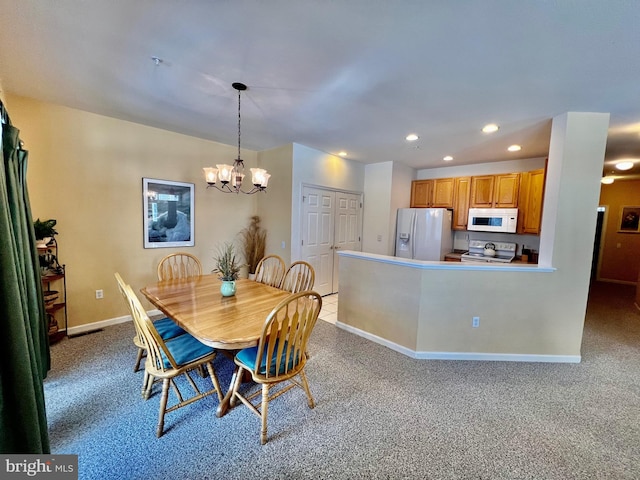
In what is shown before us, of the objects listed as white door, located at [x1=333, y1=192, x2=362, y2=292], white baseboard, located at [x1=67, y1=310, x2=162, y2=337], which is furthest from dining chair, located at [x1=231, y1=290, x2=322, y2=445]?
white door, located at [x1=333, y1=192, x2=362, y2=292]

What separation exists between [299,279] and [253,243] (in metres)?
1.96

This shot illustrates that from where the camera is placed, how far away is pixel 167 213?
12.0 ft

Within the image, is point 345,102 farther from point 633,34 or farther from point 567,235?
point 567,235

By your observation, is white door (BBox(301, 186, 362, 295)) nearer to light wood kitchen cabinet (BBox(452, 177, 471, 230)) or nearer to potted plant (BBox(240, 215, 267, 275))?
potted plant (BBox(240, 215, 267, 275))

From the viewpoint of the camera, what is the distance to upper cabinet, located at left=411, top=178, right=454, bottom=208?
496cm

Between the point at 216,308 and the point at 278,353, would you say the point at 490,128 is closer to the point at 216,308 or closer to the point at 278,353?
the point at 278,353

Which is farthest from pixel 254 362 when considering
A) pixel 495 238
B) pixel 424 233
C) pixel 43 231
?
pixel 495 238

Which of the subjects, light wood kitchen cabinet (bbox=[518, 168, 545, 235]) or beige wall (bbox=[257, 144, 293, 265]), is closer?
light wood kitchen cabinet (bbox=[518, 168, 545, 235])

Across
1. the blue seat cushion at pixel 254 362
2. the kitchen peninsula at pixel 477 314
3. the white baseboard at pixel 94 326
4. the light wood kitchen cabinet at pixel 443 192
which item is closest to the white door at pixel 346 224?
the light wood kitchen cabinet at pixel 443 192

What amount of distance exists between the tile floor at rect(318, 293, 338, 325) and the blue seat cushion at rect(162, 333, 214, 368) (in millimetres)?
2043

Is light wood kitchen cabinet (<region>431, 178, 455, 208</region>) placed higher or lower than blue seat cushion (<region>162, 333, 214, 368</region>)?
higher

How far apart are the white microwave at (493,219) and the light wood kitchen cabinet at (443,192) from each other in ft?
1.48

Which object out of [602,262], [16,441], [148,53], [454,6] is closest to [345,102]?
[454,6]

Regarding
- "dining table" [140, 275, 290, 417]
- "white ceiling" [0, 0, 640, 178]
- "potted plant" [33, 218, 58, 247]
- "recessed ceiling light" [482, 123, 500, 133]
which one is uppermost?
"recessed ceiling light" [482, 123, 500, 133]
